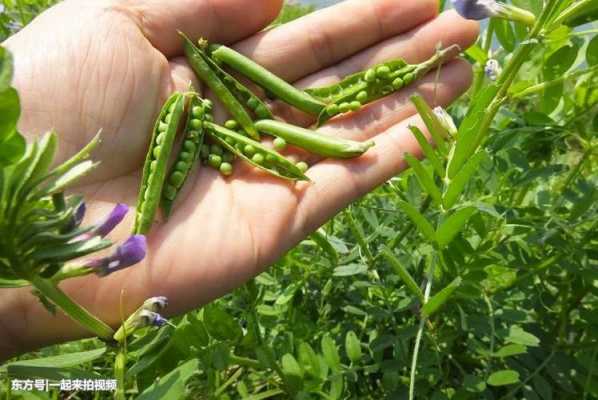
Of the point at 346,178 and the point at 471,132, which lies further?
the point at 346,178

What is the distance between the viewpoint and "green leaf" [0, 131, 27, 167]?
40.6 inches

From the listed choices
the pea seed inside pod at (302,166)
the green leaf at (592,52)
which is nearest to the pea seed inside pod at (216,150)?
the pea seed inside pod at (302,166)

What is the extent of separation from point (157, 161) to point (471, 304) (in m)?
1.24

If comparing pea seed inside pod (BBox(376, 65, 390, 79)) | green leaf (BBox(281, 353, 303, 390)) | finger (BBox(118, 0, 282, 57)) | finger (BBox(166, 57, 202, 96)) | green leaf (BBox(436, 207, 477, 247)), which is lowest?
green leaf (BBox(281, 353, 303, 390))

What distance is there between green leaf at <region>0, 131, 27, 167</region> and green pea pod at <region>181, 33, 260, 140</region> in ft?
4.69

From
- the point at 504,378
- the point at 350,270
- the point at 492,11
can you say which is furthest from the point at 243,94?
the point at 504,378

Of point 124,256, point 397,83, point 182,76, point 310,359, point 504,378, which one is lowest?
point 504,378

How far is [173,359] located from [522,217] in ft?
4.24

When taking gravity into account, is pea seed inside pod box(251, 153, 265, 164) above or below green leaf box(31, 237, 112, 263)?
above

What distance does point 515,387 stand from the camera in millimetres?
1979

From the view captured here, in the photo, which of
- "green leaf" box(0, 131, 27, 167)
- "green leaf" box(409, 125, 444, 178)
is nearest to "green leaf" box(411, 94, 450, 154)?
"green leaf" box(409, 125, 444, 178)

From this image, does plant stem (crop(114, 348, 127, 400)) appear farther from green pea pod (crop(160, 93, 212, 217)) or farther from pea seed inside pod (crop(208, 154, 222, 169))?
pea seed inside pod (crop(208, 154, 222, 169))

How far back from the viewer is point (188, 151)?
2.25m

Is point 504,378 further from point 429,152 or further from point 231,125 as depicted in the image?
point 231,125
